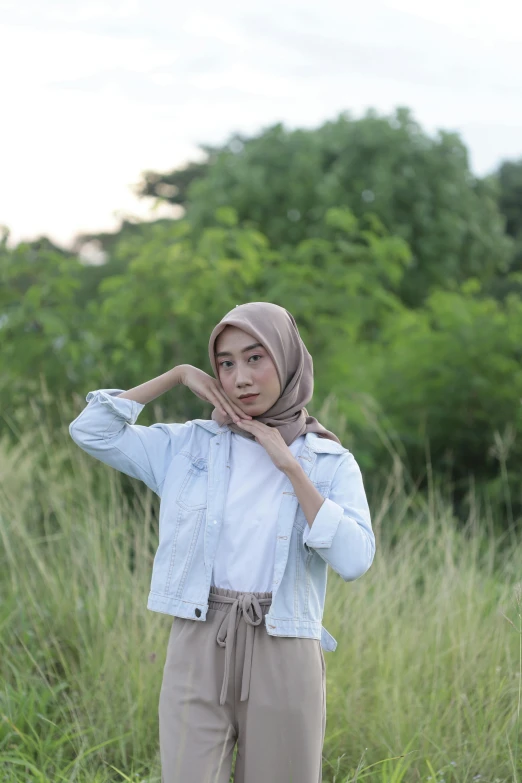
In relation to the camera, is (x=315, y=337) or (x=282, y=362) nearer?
(x=282, y=362)

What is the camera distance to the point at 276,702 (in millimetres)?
2373

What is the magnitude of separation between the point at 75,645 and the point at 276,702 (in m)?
1.99

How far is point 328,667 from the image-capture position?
12.7ft

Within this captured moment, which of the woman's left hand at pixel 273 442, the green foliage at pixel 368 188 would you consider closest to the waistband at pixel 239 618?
the woman's left hand at pixel 273 442

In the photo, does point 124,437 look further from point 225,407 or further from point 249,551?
point 249,551

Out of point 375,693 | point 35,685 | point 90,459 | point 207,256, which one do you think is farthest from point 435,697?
point 207,256

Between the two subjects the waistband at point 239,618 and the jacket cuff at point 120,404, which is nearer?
the waistband at point 239,618

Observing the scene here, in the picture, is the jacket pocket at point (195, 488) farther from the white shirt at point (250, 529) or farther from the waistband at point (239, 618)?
the waistband at point (239, 618)

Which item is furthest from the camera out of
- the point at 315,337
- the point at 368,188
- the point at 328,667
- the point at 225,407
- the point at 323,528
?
the point at 368,188

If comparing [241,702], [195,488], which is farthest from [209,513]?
[241,702]

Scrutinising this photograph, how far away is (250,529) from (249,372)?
0.40 m

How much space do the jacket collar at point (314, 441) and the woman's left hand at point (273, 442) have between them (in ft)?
0.37

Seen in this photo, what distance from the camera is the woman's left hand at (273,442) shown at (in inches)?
92.4

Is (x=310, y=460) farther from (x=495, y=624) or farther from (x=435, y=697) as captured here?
(x=495, y=624)
